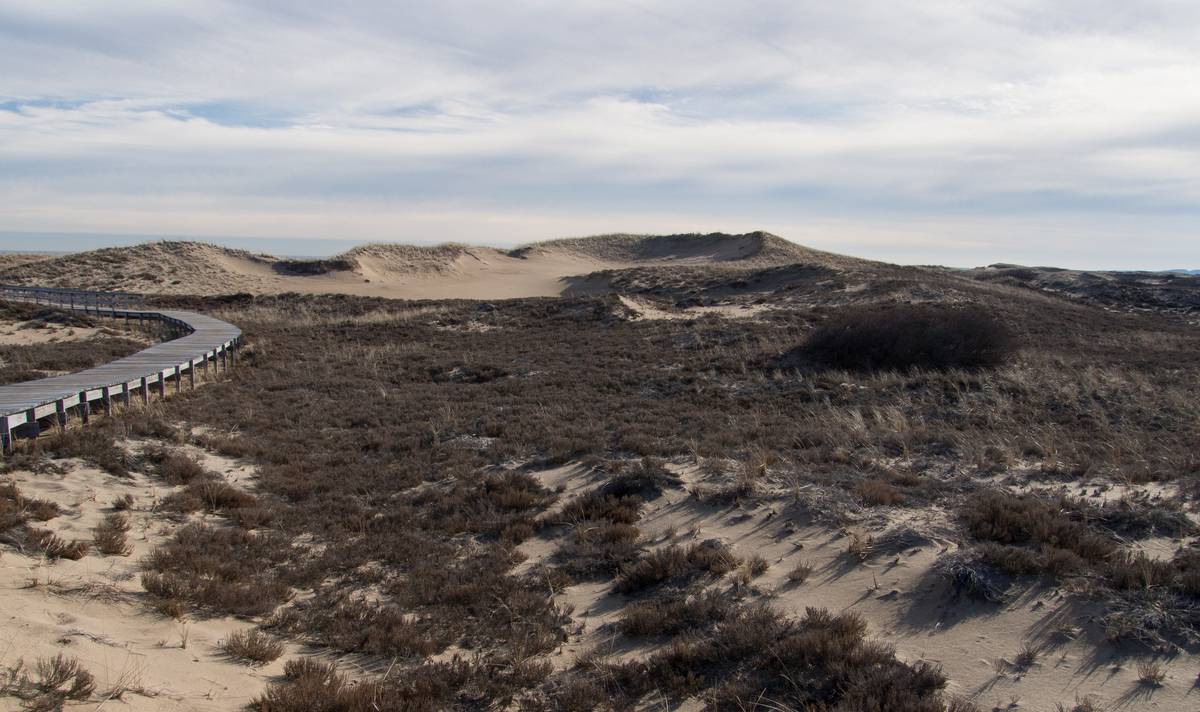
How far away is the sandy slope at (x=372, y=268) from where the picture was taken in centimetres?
4903

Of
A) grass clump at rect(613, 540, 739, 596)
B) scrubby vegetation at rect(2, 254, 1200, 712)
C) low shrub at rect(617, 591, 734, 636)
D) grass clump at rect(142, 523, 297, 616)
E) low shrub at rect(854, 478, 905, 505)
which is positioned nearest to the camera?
scrubby vegetation at rect(2, 254, 1200, 712)

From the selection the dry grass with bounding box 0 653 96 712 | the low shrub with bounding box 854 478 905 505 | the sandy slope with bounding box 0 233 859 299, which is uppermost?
the sandy slope with bounding box 0 233 859 299

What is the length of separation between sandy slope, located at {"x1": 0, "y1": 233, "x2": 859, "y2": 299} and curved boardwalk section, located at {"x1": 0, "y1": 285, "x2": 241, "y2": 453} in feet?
81.4

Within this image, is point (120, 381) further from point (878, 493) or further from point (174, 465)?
point (878, 493)

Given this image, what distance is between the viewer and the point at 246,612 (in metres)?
5.52

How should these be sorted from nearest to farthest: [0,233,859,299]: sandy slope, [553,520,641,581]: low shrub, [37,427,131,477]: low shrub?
[553,520,641,581]: low shrub
[37,427,131,477]: low shrub
[0,233,859,299]: sandy slope

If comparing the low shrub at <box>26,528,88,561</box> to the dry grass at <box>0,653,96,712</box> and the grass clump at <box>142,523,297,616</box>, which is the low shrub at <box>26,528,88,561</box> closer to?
the grass clump at <box>142,523,297,616</box>

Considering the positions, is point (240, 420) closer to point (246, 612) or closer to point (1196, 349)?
point (246, 612)

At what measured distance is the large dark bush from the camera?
1720 cm

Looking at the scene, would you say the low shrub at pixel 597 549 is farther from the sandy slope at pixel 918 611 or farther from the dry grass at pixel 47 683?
the dry grass at pixel 47 683

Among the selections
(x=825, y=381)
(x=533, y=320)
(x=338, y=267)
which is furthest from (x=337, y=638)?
(x=338, y=267)

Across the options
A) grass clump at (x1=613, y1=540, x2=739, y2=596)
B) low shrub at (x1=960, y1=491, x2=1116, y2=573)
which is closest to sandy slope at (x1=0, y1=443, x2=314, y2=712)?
grass clump at (x1=613, y1=540, x2=739, y2=596)

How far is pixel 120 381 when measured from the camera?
12.1 metres

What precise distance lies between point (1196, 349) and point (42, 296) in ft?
154
